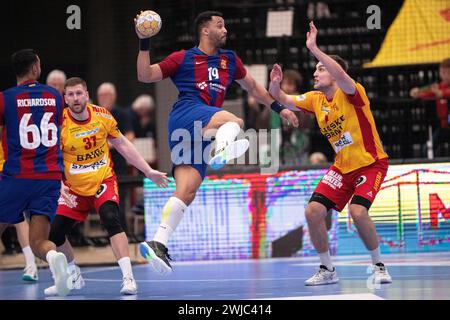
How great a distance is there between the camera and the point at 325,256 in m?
8.52

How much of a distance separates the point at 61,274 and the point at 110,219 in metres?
0.82

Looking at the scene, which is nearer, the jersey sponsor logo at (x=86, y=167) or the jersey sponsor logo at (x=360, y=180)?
the jersey sponsor logo at (x=360, y=180)

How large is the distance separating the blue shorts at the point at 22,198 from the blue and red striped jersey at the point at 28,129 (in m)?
0.06

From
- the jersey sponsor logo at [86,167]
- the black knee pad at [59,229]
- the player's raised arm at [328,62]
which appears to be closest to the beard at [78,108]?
the jersey sponsor logo at [86,167]

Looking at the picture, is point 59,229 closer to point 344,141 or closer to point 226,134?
point 226,134

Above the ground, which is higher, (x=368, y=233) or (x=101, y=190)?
(x=101, y=190)

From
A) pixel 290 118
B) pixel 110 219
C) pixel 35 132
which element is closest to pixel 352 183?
pixel 290 118

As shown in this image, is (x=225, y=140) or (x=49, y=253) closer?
(x=225, y=140)

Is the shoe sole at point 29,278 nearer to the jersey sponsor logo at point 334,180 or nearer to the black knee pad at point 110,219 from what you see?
the black knee pad at point 110,219

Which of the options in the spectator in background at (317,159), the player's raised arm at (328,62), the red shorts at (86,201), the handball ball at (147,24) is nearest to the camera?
the handball ball at (147,24)

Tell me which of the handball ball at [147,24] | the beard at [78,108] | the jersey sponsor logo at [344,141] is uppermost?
the handball ball at [147,24]

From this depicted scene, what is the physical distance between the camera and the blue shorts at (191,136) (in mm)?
7836

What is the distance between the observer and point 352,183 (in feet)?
27.9
